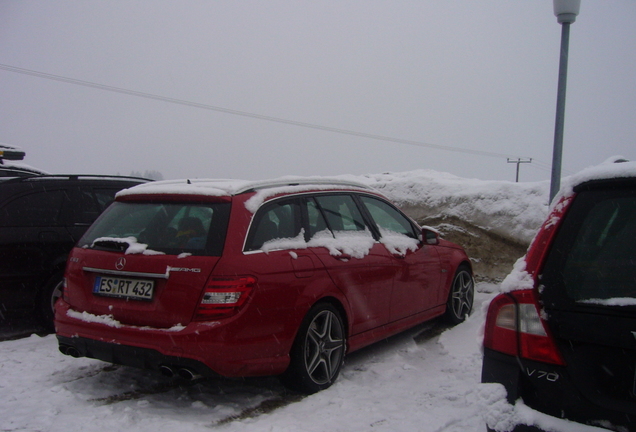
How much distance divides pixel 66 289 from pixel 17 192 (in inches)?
83.0

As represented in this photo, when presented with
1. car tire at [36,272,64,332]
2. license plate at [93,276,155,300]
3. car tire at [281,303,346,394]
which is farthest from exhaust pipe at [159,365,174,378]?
car tire at [36,272,64,332]

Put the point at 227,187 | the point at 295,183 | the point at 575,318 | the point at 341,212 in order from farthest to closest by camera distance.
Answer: the point at 341,212, the point at 295,183, the point at 227,187, the point at 575,318

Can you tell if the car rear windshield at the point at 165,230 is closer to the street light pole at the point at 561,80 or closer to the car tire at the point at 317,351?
the car tire at the point at 317,351

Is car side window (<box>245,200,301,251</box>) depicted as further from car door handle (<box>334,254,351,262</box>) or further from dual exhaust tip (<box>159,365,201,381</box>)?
dual exhaust tip (<box>159,365,201,381</box>)

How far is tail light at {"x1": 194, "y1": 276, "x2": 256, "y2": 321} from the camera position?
143 inches

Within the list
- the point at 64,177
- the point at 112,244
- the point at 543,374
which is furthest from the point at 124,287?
the point at 64,177

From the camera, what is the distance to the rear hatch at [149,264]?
367 centimetres

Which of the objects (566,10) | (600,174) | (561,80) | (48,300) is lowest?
(48,300)

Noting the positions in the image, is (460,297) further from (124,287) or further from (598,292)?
(598,292)

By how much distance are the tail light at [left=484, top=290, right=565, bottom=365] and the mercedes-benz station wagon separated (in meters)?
1.62

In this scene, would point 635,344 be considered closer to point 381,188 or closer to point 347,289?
point 347,289

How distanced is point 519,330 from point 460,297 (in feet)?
13.3

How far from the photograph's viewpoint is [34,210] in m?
5.88

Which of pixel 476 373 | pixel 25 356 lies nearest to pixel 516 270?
pixel 476 373
